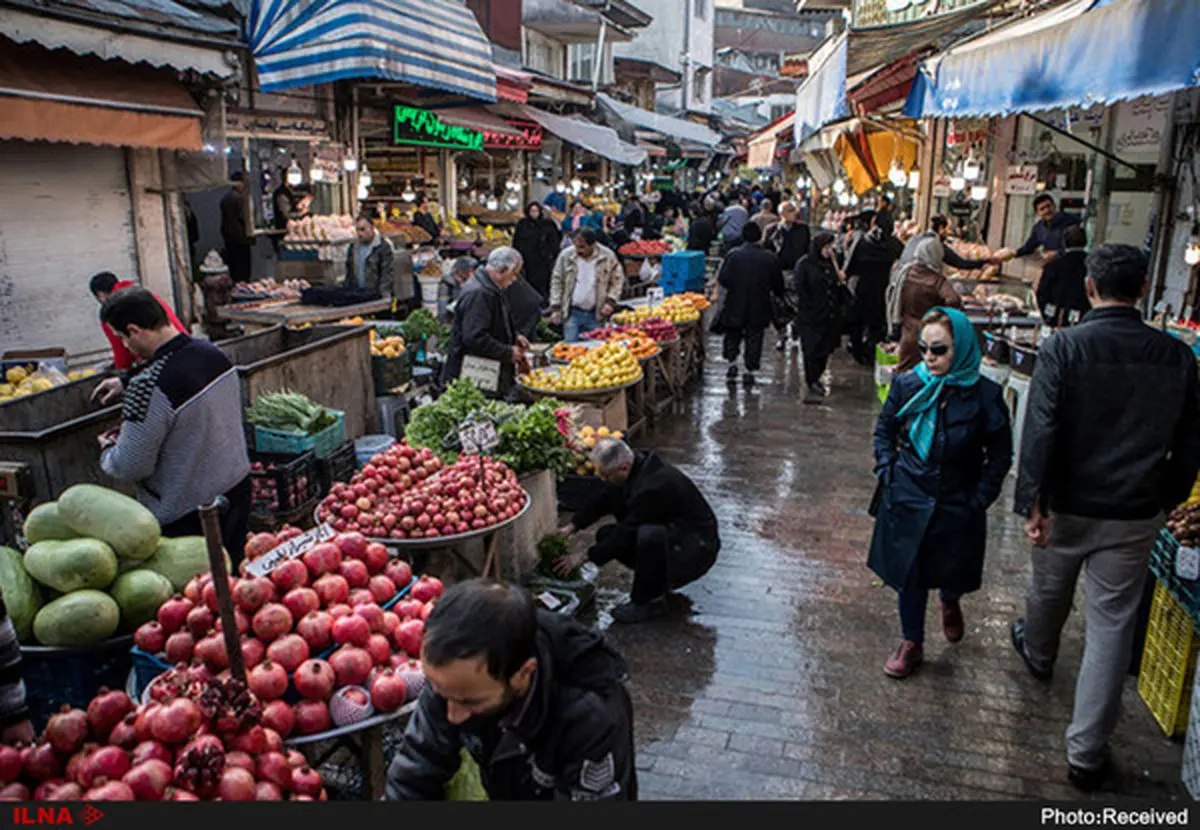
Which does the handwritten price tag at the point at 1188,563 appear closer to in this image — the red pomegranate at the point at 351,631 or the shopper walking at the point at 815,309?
the red pomegranate at the point at 351,631

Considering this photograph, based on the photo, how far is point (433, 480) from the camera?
5.04 m

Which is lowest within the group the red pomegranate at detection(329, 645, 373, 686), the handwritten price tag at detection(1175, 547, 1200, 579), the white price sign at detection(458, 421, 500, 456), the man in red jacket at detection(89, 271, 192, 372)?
the red pomegranate at detection(329, 645, 373, 686)

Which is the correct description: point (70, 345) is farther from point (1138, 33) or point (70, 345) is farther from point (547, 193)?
point (547, 193)

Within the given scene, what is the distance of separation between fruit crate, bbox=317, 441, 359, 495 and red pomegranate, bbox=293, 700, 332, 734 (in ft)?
9.56

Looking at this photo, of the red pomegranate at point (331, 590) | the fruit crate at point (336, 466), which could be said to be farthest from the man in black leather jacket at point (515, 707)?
the fruit crate at point (336, 466)

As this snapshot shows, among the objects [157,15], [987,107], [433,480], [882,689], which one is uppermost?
[157,15]

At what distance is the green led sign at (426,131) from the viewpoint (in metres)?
14.2

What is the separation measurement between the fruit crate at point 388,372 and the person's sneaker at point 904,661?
16.7 ft

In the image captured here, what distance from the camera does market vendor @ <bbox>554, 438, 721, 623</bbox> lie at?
5.45 m

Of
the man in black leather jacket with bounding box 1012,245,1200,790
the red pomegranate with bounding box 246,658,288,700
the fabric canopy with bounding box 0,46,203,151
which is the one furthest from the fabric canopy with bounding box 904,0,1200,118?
the fabric canopy with bounding box 0,46,203,151

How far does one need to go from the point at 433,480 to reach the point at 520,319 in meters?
4.77

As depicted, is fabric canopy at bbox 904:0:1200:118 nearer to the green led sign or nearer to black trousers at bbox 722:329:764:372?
black trousers at bbox 722:329:764:372

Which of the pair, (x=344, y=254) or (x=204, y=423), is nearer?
(x=204, y=423)

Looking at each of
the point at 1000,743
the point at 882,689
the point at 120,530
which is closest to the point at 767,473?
the point at 882,689
